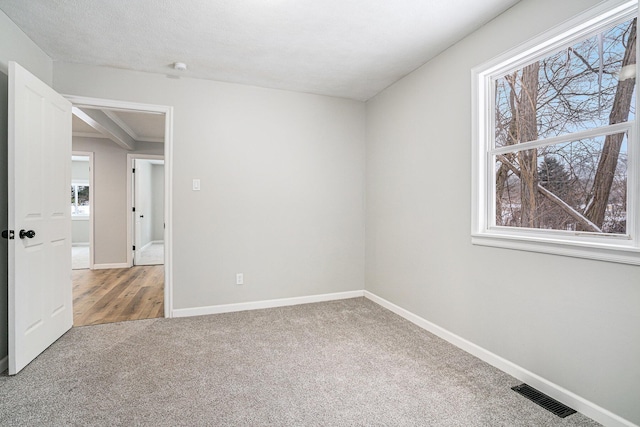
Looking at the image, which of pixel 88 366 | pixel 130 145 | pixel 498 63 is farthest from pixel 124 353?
pixel 130 145

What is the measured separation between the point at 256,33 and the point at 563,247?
8.37 feet

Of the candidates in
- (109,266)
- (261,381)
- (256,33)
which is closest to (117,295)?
(109,266)

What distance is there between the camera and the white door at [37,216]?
2.10 meters

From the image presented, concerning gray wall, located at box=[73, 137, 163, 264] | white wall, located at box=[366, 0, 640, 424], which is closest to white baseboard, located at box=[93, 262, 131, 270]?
gray wall, located at box=[73, 137, 163, 264]

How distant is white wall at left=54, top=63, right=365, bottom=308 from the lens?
3309 millimetres

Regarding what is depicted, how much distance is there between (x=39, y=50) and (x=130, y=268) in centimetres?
405

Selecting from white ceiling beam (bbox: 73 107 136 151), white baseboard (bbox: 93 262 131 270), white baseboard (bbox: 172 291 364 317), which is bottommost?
white baseboard (bbox: 172 291 364 317)

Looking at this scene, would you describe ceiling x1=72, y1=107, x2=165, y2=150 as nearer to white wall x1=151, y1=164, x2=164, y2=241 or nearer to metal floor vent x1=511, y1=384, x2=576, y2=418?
white wall x1=151, y1=164, x2=164, y2=241

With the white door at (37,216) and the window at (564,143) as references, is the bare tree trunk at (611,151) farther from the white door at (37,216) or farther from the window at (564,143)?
the white door at (37,216)

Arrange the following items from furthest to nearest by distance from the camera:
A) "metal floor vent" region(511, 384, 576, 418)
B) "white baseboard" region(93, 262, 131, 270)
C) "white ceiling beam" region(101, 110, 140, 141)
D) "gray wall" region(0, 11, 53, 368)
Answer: "white baseboard" region(93, 262, 131, 270), "white ceiling beam" region(101, 110, 140, 141), "gray wall" region(0, 11, 53, 368), "metal floor vent" region(511, 384, 576, 418)

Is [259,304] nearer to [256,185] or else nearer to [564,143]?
[256,185]

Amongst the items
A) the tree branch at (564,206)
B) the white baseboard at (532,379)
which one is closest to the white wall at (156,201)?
the white baseboard at (532,379)

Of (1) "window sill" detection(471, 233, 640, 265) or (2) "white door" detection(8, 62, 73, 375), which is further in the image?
(2) "white door" detection(8, 62, 73, 375)

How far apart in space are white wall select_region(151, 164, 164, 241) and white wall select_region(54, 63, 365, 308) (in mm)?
6741
